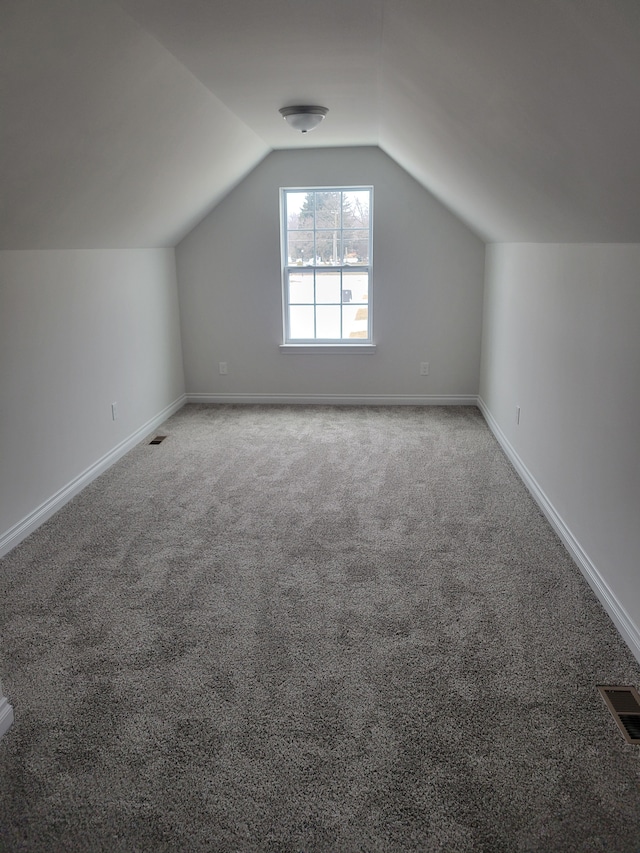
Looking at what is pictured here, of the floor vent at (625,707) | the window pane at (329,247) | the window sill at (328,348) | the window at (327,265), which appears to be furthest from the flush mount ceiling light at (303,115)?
the floor vent at (625,707)

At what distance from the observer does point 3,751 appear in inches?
73.2

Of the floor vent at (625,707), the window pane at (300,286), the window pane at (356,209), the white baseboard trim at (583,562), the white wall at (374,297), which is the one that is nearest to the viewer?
the floor vent at (625,707)

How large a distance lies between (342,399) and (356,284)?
1027 mm

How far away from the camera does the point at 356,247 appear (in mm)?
5496

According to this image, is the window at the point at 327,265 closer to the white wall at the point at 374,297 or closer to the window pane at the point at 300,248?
the window pane at the point at 300,248

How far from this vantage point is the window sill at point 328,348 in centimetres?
556

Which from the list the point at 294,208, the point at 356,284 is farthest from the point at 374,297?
the point at 294,208

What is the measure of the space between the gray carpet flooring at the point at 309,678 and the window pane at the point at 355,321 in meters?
2.24

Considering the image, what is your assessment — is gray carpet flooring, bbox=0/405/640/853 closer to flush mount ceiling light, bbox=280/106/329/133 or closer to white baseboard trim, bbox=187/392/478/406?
white baseboard trim, bbox=187/392/478/406

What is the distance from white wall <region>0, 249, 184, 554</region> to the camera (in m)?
3.12

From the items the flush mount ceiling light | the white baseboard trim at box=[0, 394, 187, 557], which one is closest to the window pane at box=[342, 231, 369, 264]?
the flush mount ceiling light

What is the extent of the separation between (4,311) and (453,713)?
268 centimetres

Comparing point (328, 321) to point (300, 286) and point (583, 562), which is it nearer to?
point (300, 286)

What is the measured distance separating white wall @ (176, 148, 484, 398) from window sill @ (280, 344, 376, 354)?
0.05 meters
